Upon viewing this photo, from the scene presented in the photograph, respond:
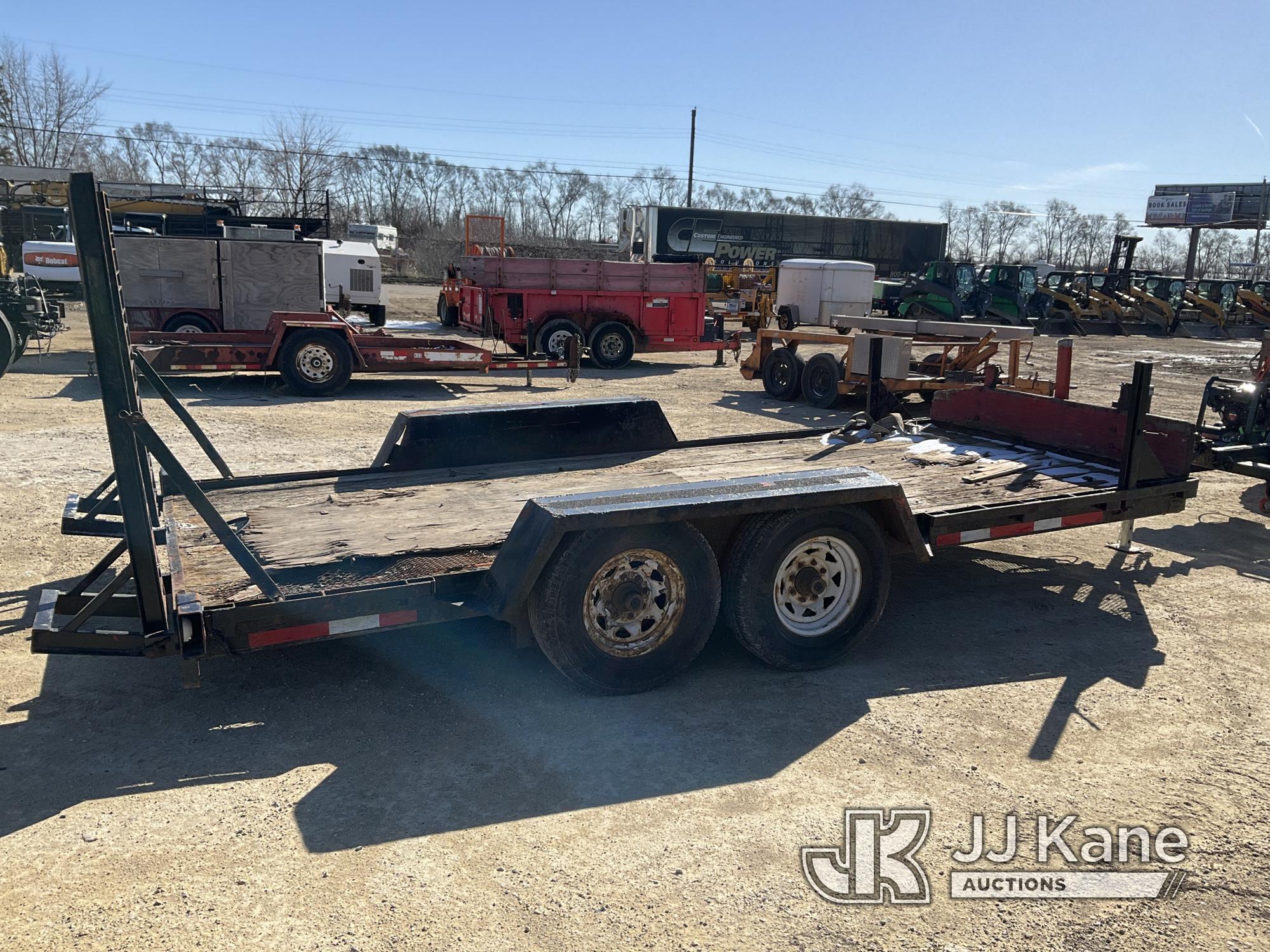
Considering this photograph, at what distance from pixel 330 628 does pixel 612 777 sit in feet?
4.45

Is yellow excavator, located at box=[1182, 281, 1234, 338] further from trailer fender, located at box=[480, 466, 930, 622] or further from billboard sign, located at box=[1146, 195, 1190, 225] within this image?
trailer fender, located at box=[480, 466, 930, 622]

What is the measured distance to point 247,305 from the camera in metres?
15.5

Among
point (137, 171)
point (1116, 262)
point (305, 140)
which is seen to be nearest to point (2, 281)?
point (1116, 262)

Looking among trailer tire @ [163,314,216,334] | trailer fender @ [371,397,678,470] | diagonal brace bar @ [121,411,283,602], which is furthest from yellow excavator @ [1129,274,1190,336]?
diagonal brace bar @ [121,411,283,602]

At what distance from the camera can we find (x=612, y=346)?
18.8m

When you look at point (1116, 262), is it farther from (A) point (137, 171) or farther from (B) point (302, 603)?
(A) point (137, 171)

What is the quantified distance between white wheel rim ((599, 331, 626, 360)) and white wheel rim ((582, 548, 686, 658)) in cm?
1448

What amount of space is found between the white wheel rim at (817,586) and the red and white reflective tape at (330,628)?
1.83m

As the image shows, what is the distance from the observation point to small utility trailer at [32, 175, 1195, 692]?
385cm

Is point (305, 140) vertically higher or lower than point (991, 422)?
higher

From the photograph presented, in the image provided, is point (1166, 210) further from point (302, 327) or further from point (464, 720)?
point (464, 720)

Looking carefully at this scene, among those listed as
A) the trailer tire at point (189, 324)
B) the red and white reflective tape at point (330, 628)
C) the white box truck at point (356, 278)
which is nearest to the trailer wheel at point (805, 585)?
the red and white reflective tape at point (330, 628)

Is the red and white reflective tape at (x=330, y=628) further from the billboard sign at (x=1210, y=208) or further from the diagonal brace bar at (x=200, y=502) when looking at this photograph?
the billboard sign at (x=1210, y=208)

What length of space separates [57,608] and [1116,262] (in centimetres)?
3983
